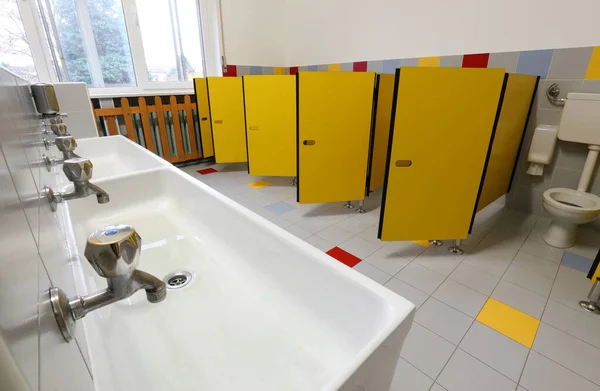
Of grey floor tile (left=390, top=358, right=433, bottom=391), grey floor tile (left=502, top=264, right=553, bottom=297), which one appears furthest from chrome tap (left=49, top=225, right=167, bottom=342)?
grey floor tile (left=502, top=264, right=553, bottom=297)

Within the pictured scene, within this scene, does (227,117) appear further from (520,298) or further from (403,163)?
(520,298)

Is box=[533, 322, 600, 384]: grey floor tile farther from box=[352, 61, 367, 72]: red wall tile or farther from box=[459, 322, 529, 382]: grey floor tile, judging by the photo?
box=[352, 61, 367, 72]: red wall tile

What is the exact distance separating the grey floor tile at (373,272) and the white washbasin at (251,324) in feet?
3.60

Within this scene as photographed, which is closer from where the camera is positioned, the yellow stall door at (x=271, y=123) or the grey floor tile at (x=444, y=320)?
the grey floor tile at (x=444, y=320)

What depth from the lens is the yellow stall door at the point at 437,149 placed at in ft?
5.23

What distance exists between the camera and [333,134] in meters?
2.30

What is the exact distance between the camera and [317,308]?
72 centimetres

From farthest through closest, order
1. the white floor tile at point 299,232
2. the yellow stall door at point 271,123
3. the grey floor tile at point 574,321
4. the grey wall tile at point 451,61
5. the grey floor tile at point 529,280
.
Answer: the yellow stall door at point 271,123 < the grey wall tile at point 451,61 < the white floor tile at point 299,232 < the grey floor tile at point 529,280 < the grey floor tile at point 574,321

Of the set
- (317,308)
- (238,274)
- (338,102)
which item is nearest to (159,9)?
(338,102)

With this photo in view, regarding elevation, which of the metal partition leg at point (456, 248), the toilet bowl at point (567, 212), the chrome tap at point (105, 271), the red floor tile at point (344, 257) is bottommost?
the red floor tile at point (344, 257)

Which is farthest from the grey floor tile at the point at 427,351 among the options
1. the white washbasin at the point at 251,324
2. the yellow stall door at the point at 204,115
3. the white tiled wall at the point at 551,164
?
the yellow stall door at the point at 204,115

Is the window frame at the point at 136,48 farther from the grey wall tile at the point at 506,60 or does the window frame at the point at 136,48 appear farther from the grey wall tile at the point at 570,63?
the grey wall tile at the point at 570,63

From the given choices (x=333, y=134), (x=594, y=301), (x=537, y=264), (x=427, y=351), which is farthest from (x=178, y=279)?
(x=537, y=264)

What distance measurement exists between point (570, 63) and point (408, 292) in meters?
2.07
